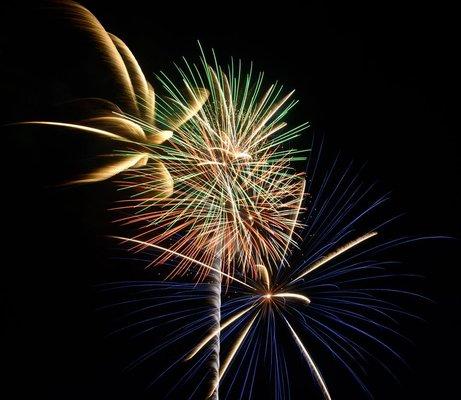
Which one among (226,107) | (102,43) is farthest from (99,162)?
(226,107)

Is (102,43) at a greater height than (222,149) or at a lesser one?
greater

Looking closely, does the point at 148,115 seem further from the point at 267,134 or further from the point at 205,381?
the point at 205,381

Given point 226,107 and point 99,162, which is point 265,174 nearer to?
point 226,107

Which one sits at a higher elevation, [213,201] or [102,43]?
[102,43]

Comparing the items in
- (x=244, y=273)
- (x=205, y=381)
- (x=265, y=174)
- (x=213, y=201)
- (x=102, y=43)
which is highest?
(x=102, y=43)

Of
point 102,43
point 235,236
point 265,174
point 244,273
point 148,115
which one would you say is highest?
point 102,43

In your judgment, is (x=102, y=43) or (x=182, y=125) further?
(x=182, y=125)

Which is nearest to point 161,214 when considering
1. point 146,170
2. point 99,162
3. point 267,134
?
point 146,170

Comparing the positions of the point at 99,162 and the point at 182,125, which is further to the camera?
the point at 182,125
